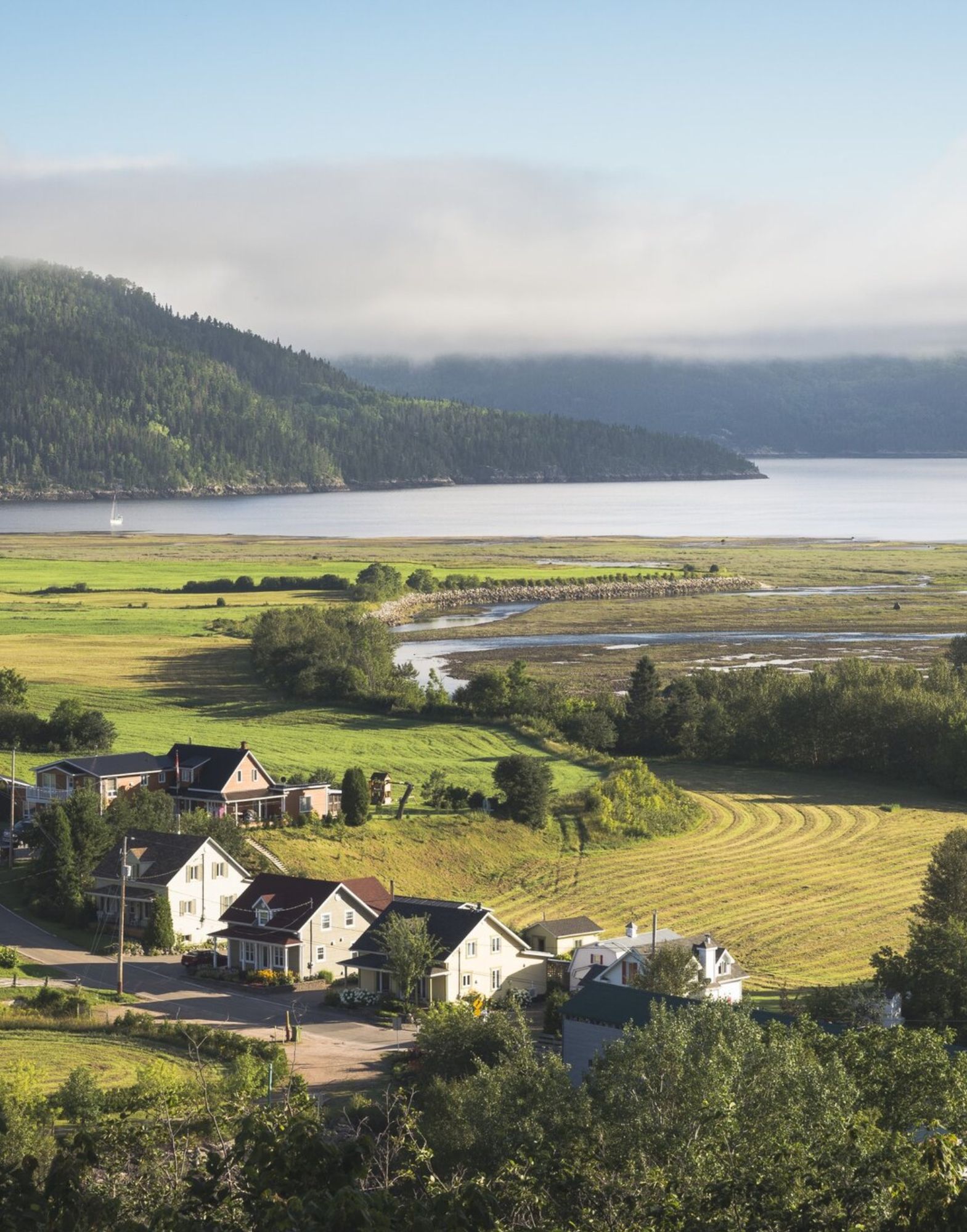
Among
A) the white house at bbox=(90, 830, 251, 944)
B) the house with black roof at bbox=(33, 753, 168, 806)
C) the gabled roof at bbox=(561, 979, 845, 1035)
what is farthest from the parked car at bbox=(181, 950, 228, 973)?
the gabled roof at bbox=(561, 979, 845, 1035)

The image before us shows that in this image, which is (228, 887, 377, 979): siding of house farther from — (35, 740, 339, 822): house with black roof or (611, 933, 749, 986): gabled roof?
(35, 740, 339, 822): house with black roof

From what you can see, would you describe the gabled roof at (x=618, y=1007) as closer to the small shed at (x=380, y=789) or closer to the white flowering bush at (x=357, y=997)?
the white flowering bush at (x=357, y=997)

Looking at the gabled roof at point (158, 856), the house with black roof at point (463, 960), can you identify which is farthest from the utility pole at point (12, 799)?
the house with black roof at point (463, 960)

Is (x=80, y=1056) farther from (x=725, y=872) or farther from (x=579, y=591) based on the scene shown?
(x=579, y=591)

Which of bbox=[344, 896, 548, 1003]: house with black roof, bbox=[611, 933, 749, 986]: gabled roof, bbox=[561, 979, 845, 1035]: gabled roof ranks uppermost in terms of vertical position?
bbox=[561, 979, 845, 1035]: gabled roof

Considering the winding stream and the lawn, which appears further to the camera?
the winding stream

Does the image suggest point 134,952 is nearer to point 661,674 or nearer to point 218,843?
point 218,843
